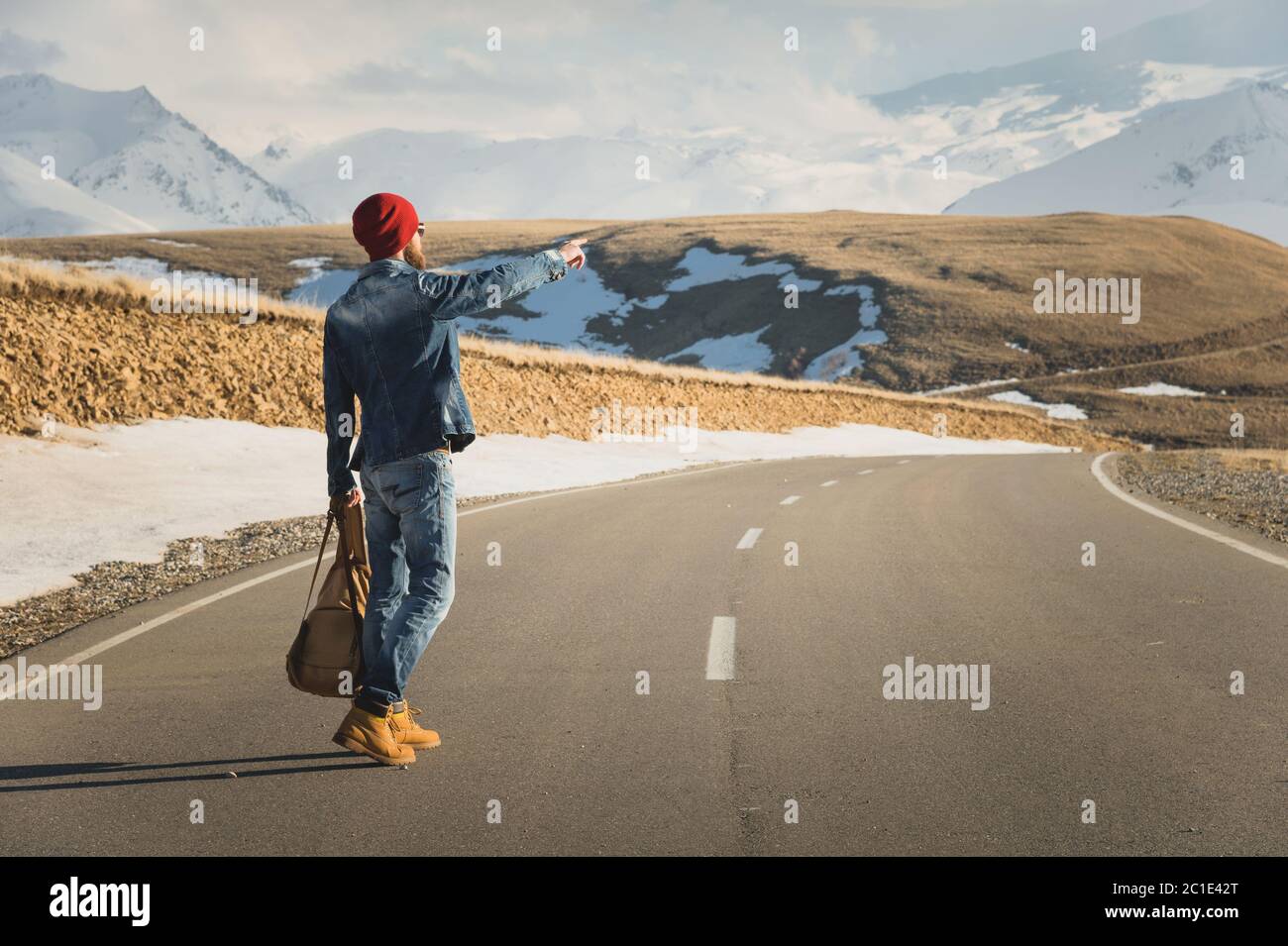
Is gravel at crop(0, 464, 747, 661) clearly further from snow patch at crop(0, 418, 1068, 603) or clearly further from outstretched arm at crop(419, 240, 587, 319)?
outstretched arm at crop(419, 240, 587, 319)

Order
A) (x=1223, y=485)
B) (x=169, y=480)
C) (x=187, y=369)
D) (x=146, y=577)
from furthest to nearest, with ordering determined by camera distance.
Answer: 1. (x=187, y=369)
2. (x=1223, y=485)
3. (x=169, y=480)
4. (x=146, y=577)

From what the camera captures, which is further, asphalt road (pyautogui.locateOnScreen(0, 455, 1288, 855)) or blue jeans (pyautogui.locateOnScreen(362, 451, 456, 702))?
blue jeans (pyautogui.locateOnScreen(362, 451, 456, 702))

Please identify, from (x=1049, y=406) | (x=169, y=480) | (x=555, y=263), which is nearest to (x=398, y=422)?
(x=555, y=263)

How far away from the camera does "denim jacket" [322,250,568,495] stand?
523 centimetres

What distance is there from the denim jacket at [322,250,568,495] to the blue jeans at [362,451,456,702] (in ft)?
0.34

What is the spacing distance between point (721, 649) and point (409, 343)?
3359 millimetres

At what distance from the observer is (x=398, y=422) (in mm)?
5277

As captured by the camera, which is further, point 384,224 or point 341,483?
point 341,483

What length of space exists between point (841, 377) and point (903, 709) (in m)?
86.9

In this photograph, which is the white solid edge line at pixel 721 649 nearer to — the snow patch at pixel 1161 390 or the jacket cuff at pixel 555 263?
the jacket cuff at pixel 555 263

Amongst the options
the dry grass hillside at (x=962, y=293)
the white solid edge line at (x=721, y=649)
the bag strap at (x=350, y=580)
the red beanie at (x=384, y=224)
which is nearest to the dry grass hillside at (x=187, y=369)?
the white solid edge line at (x=721, y=649)

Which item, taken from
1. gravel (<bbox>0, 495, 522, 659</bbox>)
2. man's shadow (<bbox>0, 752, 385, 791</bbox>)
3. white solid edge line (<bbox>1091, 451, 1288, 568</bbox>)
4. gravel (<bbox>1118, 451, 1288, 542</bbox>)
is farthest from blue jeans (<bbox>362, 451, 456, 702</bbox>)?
gravel (<bbox>1118, 451, 1288, 542</bbox>)

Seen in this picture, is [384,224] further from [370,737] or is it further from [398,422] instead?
[370,737]

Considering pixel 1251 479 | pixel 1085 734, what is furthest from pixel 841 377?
pixel 1085 734
